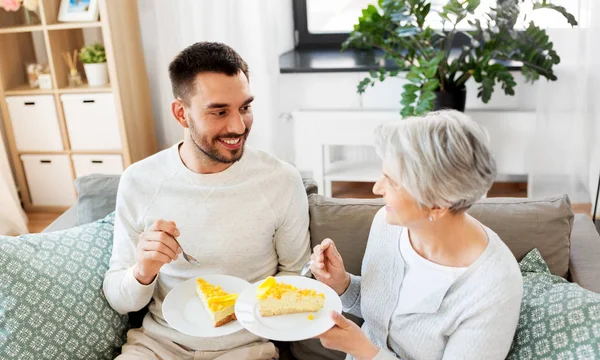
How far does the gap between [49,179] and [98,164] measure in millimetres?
355

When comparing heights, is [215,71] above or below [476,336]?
above

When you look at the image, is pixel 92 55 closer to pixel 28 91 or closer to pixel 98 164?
pixel 28 91

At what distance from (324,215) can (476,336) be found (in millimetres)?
634

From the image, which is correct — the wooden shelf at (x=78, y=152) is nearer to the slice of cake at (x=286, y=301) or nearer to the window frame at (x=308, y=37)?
the window frame at (x=308, y=37)

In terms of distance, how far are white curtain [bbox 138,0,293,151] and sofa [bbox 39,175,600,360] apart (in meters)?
1.65

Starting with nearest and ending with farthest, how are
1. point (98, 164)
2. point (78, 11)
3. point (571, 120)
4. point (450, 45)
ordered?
point (450, 45) → point (571, 120) → point (78, 11) → point (98, 164)

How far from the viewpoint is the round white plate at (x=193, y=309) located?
4.40 feet

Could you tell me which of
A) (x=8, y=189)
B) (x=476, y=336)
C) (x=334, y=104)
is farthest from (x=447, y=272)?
(x=8, y=189)

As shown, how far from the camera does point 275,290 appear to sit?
1347mm

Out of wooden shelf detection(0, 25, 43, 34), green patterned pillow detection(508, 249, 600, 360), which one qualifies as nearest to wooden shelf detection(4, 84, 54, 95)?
wooden shelf detection(0, 25, 43, 34)

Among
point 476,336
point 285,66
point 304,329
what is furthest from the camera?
point 285,66

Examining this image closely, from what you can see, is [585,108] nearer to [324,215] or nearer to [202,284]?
[324,215]

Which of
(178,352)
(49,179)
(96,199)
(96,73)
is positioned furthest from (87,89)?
(178,352)

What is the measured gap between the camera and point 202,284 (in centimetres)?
146
